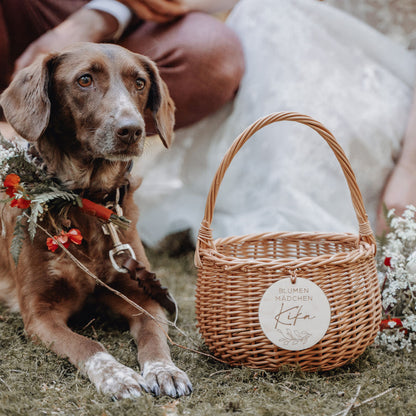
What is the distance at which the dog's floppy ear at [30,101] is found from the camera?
1594 millimetres

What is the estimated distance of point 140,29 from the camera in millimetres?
2545

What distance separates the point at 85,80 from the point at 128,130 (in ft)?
0.81

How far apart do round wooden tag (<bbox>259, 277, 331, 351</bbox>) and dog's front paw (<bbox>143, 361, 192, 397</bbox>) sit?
0.82ft

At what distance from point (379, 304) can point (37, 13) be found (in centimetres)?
210

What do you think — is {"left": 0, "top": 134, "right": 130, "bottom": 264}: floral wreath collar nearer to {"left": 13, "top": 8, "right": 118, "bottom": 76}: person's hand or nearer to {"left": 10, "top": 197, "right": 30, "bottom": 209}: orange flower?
{"left": 10, "top": 197, "right": 30, "bottom": 209}: orange flower

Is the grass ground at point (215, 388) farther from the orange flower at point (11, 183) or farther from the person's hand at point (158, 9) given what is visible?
the person's hand at point (158, 9)

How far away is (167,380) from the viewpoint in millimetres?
1293

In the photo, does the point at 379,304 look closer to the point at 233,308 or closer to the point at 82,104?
the point at 233,308

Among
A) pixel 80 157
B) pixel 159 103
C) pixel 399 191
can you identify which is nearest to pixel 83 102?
pixel 80 157

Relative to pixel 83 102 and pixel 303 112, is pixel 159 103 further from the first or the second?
pixel 303 112

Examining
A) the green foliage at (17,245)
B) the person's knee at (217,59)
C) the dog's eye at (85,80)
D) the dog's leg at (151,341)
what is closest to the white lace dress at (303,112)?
the person's knee at (217,59)

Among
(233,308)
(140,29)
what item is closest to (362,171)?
(140,29)

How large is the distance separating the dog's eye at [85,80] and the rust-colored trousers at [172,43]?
35.8 inches

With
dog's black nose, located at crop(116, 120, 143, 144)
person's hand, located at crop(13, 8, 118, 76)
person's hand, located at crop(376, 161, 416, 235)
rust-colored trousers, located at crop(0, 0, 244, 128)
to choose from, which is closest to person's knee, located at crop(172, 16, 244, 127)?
rust-colored trousers, located at crop(0, 0, 244, 128)
